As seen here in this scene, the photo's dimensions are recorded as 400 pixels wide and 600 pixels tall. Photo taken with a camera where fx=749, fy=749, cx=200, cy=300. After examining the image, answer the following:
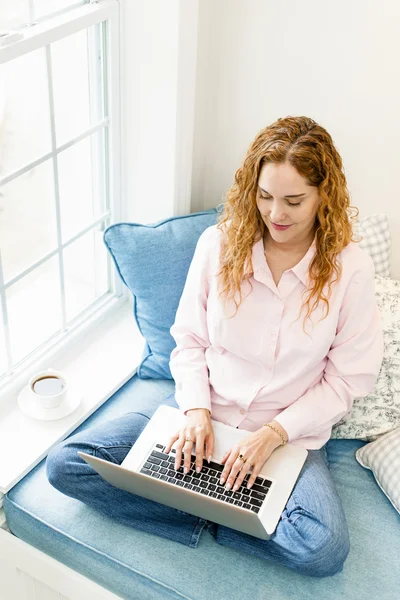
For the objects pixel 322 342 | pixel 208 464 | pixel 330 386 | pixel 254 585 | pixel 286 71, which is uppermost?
pixel 286 71

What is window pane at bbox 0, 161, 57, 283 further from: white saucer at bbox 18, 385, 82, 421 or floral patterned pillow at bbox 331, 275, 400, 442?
floral patterned pillow at bbox 331, 275, 400, 442

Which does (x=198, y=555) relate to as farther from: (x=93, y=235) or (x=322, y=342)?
(x=93, y=235)

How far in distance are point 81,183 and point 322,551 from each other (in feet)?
4.05

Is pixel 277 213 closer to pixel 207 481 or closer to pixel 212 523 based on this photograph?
pixel 207 481

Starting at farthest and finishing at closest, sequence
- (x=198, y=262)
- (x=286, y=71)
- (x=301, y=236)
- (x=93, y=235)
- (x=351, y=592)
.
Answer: (x=93, y=235) < (x=286, y=71) < (x=198, y=262) < (x=301, y=236) < (x=351, y=592)

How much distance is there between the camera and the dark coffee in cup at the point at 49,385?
2.02 meters

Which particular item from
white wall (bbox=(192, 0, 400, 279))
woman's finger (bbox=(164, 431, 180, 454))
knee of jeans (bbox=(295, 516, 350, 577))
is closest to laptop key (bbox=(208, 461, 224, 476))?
woman's finger (bbox=(164, 431, 180, 454))

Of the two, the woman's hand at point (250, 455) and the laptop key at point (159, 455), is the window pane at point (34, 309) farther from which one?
A: the woman's hand at point (250, 455)

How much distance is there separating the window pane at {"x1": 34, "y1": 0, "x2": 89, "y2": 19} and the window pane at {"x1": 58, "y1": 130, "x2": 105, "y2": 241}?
1.24 feet

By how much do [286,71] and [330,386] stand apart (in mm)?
936

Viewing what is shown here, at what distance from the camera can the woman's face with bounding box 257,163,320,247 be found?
1.61m

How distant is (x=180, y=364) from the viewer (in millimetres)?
1938

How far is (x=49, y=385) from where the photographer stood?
2.03m

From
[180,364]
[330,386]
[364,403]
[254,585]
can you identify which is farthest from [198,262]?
[254,585]
